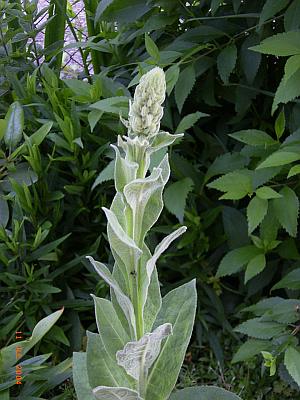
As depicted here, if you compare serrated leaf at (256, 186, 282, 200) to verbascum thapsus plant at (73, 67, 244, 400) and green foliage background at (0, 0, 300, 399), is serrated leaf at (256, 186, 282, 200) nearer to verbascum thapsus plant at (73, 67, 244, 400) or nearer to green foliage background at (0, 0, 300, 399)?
green foliage background at (0, 0, 300, 399)

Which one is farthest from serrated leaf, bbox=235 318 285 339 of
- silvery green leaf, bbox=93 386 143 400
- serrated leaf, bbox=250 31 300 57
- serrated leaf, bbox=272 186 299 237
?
silvery green leaf, bbox=93 386 143 400

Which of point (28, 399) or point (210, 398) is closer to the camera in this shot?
point (210, 398)

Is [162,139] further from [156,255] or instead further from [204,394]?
[204,394]

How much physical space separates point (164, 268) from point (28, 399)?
628 mm

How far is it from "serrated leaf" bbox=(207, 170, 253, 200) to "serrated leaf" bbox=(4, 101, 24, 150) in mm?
620

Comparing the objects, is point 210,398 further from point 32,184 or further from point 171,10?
point 171,10

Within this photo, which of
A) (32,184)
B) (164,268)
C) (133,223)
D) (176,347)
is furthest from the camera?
(164,268)

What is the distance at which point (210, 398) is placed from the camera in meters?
1.07

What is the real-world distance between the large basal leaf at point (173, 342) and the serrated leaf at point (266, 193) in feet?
1.96

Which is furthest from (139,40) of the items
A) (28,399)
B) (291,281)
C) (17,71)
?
(28,399)

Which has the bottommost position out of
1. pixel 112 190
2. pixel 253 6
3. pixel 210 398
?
pixel 112 190

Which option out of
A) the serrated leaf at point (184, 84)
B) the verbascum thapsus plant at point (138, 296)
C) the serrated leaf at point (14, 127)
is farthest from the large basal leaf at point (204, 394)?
the serrated leaf at point (14, 127)

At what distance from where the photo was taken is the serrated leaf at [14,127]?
1936 millimetres

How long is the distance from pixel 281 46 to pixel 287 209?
394mm
